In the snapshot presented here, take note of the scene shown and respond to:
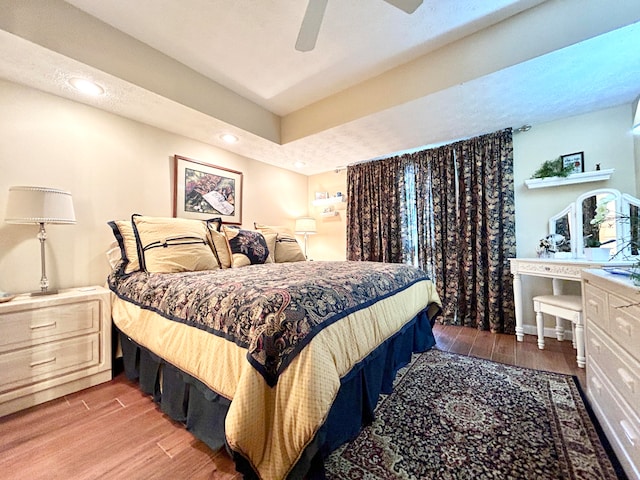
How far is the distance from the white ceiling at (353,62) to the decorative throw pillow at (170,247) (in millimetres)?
1079

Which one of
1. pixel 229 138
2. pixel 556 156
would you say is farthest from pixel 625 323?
pixel 229 138

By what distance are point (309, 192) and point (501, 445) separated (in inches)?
161

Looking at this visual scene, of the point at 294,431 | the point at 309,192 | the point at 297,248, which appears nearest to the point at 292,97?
the point at 297,248

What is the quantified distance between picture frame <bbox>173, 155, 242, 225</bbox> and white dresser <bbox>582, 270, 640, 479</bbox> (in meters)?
3.32

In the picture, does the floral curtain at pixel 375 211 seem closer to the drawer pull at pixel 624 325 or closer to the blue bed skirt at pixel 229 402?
the blue bed skirt at pixel 229 402

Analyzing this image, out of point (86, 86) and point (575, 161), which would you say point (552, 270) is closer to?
point (575, 161)

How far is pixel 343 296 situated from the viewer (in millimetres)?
1317

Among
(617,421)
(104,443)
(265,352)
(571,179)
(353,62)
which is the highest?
(353,62)

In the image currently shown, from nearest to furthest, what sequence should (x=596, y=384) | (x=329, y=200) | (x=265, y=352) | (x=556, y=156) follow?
(x=265, y=352) < (x=596, y=384) < (x=556, y=156) < (x=329, y=200)

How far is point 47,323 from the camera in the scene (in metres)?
1.63

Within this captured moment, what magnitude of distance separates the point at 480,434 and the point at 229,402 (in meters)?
1.24

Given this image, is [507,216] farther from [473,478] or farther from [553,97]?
[473,478]

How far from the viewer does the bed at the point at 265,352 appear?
0.93 m

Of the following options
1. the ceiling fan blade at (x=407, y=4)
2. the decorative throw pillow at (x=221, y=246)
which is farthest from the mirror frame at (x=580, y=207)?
the decorative throw pillow at (x=221, y=246)
